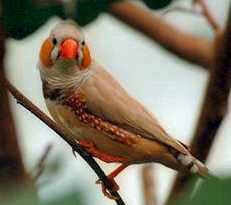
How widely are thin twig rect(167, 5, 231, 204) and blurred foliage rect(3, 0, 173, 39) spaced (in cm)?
8

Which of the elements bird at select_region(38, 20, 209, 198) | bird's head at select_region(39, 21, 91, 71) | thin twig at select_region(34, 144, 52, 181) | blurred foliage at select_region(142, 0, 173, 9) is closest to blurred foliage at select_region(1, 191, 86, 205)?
thin twig at select_region(34, 144, 52, 181)

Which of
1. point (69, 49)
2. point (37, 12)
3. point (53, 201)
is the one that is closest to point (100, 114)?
point (69, 49)

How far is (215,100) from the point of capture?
0.65 m

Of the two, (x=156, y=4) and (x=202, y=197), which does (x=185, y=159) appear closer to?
(x=156, y=4)

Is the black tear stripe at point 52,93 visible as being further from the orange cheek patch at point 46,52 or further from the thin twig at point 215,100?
the thin twig at point 215,100

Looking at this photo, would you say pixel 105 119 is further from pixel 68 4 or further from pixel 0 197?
pixel 0 197

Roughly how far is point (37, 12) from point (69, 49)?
0.85 feet

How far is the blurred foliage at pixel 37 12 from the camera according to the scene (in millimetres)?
497

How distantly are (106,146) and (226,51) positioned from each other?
1.09 feet

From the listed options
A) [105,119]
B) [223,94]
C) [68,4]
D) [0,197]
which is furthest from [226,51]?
[0,197]

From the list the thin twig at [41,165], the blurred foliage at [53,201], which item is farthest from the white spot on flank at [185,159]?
the blurred foliage at [53,201]

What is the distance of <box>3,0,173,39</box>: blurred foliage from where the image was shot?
497mm

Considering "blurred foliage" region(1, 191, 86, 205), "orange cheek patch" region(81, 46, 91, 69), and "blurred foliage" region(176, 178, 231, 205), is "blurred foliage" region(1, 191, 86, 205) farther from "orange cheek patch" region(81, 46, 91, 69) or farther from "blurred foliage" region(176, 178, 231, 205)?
"orange cheek patch" region(81, 46, 91, 69)

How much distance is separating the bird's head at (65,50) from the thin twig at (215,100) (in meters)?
0.18
